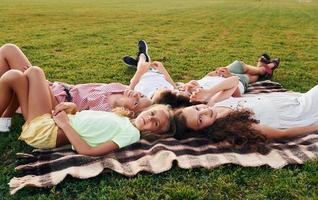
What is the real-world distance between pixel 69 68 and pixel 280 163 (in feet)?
20.7

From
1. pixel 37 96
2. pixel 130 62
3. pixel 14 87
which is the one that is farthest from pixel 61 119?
pixel 130 62

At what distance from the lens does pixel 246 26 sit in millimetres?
21047

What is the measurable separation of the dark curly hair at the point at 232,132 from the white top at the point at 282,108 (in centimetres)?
30

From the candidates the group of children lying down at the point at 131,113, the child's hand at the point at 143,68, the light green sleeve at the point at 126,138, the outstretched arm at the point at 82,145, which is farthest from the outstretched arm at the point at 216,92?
the outstretched arm at the point at 82,145

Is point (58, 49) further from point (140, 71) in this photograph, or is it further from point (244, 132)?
point (244, 132)

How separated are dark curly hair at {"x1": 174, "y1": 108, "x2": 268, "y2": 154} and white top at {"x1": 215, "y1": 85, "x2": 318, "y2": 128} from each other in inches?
11.7

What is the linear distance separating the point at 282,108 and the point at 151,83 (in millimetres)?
2253

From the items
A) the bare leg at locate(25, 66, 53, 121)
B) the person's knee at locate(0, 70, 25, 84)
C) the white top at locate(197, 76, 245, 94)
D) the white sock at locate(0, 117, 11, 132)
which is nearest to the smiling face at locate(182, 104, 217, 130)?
the white top at locate(197, 76, 245, 94)

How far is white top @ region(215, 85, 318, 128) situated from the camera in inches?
263

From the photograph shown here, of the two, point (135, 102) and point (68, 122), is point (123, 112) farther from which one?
point (68, 122)

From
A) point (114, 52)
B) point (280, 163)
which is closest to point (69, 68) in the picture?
point (114, 52)

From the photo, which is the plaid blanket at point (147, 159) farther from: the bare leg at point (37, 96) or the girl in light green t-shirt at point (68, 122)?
the bare leg at point (37, 96)

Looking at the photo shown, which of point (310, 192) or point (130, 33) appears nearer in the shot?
point (310, 192)

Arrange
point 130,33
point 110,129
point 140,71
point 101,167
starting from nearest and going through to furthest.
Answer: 1. point 101,167
2. point 110,129
3. point 140,71
4. point 130,33
